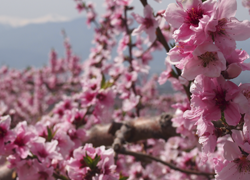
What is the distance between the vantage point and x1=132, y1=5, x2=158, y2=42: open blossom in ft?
3.68

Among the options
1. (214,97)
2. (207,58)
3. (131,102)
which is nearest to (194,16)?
(207,58)

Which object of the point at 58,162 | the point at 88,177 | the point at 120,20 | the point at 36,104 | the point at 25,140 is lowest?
the point at 36,104

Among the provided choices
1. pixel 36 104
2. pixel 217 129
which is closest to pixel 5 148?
pixel 217 129

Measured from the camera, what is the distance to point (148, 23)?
1201 millimetres

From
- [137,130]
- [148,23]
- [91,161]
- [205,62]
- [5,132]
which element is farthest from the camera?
[137,130]

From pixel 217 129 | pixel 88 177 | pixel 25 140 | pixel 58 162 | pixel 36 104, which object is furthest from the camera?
pixel 36 104

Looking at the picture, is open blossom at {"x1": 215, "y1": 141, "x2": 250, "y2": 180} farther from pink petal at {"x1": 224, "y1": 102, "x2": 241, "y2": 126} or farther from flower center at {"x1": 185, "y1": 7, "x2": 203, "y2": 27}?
flower center at {"x1": 185, "y1": 7, "x2": 203, "y2": 27}

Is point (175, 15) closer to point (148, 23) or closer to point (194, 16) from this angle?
point (194, 16)

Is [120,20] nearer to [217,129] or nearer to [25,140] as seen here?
[25,140]

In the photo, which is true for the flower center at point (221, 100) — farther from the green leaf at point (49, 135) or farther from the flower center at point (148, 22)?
the green leaf at point (49, 135)

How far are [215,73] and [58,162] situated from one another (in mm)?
1190

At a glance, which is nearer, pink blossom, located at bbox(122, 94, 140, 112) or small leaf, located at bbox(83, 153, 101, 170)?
small leaf, located at bbox(83, 153, 101, 170)

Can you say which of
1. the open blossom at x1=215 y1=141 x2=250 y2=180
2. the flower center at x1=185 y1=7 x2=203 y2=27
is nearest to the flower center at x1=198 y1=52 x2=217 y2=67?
the flower center at x1=185 y1=7 x2=203 y2=27

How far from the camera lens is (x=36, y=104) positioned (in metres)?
6.23
